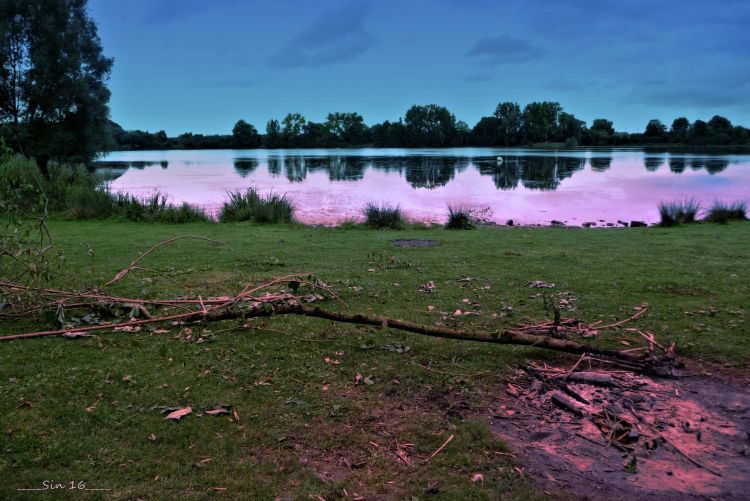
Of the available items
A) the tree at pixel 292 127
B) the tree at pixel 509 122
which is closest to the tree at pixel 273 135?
the tree at pixel 292 127

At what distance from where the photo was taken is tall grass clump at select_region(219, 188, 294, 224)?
18688mm

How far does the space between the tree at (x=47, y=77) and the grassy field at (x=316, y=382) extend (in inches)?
704

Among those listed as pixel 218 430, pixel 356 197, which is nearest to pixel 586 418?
pixel 218 430

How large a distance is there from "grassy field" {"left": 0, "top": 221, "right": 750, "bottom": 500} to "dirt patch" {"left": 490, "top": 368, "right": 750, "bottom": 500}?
27 centimetres

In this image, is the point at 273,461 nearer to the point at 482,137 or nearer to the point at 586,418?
the point at 586,418

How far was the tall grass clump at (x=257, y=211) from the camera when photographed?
61.3ft

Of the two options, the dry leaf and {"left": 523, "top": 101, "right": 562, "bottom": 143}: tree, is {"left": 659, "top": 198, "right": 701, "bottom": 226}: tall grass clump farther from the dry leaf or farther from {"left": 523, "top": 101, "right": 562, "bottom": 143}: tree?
{"left": 523, "top": 101, "right": 562, "bottom": 143}: tree

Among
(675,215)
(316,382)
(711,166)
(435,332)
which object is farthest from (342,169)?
(316,382)

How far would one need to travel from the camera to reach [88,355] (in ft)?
17.9

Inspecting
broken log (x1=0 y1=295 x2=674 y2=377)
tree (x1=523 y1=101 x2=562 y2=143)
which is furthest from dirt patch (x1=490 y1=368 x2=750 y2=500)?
tree (x1=523 y1=101 x2=562 y2=143)

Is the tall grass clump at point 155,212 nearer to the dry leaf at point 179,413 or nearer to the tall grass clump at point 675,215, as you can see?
the dry leaf at point 179,413

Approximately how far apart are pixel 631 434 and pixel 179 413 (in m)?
3.59

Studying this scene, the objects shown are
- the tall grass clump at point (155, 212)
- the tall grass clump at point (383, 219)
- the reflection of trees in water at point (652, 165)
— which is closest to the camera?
the tall grass clump at point (383, 219)

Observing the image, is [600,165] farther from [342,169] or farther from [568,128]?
[568,128]
